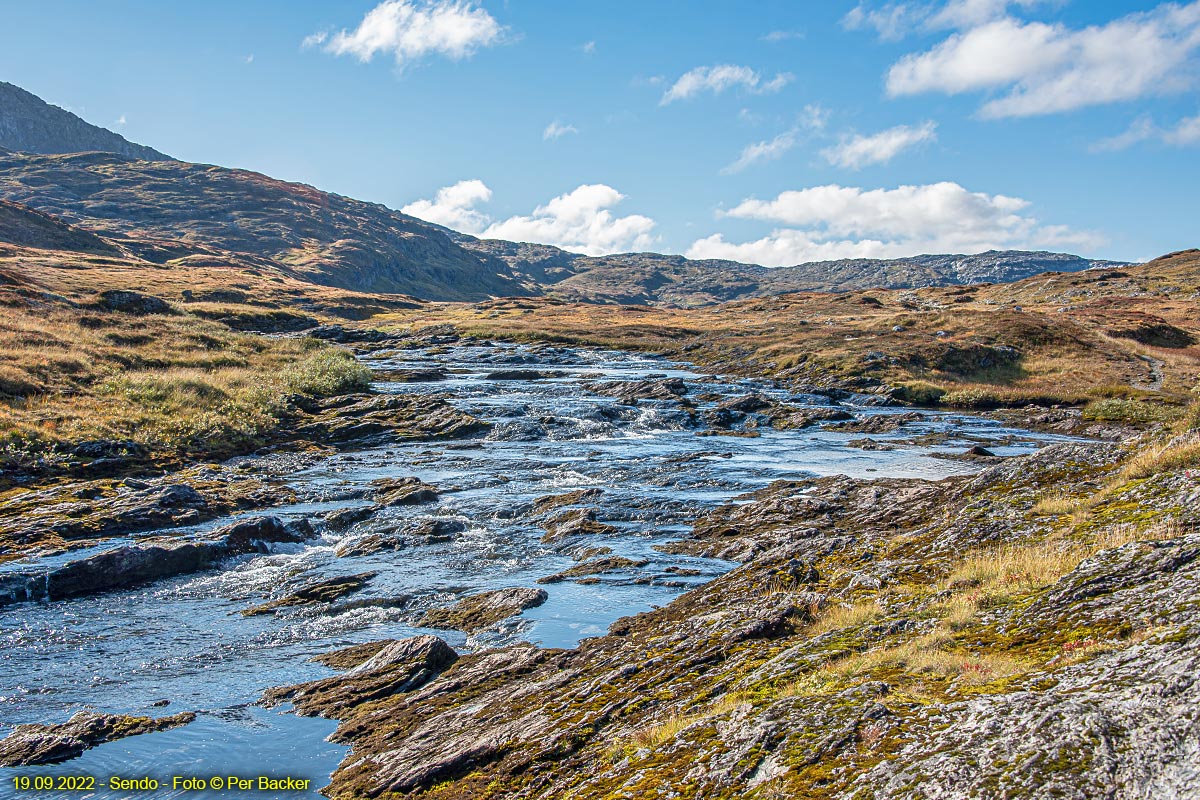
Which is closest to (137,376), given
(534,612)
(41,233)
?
(534,612)

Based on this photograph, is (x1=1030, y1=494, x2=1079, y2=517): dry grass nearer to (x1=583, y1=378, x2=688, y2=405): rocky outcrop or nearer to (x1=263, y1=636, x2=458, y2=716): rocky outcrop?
(x1=263, y1=636, x2=458, y2=716): rocky outcrop

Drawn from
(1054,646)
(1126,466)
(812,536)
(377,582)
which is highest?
(1126,466)

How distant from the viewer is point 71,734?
1423cm

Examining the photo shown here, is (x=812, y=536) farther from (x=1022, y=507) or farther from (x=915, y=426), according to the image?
(x=915, y=426)

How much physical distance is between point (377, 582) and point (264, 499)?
38.4ft

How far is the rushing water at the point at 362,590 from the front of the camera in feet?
48.5

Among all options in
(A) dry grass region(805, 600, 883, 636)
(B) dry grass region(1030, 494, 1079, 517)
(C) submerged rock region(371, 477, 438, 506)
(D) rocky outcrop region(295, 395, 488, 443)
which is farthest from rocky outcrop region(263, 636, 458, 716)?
(D) rocky outcrop region(295, 395, 488, 443)

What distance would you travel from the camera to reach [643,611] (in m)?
19.8

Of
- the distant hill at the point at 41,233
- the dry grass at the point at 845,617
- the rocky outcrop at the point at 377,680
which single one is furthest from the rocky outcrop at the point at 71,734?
the distant hill at the point at 41,233

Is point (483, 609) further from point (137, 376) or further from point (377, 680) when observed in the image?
point (137, 376)

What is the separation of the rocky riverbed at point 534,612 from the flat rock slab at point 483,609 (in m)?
0.11

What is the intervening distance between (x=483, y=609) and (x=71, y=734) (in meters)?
9.58

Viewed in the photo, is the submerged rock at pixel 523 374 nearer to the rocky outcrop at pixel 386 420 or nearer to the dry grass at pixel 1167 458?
the rocky outcrop at pixel 386 420

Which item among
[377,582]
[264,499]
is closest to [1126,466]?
[377,582]
